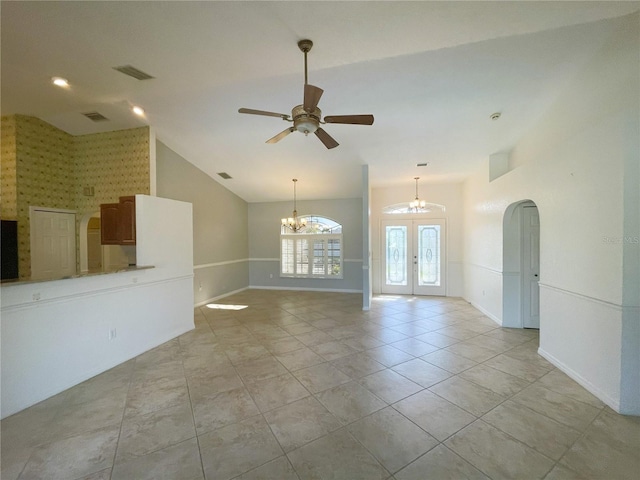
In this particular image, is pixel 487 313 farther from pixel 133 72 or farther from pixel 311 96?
pixel 133 72

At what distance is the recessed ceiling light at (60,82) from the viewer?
11.0 feet

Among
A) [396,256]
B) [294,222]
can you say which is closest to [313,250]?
[294,222]

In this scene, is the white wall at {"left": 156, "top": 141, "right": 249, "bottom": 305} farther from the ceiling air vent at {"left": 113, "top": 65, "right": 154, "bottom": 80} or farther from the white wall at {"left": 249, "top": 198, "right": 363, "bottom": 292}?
the ceiling air vent at {"left": 113, "top": 65, "right": 154, "bottom": 80}

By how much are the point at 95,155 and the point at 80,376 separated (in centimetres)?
400

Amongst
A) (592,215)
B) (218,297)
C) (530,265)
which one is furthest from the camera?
(218,297)

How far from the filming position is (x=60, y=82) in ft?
11.2

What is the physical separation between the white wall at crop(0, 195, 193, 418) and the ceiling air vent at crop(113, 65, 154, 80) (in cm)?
160

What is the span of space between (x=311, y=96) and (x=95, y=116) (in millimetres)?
4266

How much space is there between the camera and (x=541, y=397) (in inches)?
108

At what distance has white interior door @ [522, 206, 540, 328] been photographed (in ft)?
15.2

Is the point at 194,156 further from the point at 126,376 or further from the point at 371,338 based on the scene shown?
the point at 371,338

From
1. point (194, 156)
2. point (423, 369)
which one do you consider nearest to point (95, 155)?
point (194, 156)

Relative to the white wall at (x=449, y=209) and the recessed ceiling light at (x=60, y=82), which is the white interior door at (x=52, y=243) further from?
the white wall at (x=449, y=209)

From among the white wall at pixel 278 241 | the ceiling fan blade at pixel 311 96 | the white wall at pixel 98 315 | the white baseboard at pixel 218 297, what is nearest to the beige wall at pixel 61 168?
the white wall at pixel 98 315
